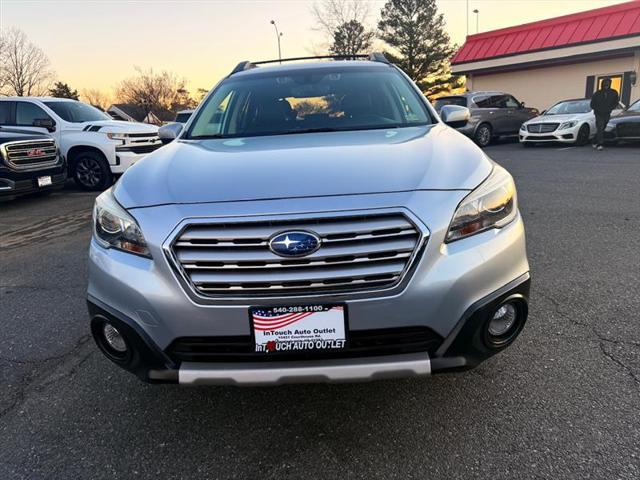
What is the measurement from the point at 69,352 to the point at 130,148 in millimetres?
7588

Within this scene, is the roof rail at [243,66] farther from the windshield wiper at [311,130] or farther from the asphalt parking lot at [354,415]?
the asphalt parking lot at [354,415]

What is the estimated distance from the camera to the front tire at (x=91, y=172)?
9789 mm

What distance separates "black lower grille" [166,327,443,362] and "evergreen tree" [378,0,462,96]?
39657 mm

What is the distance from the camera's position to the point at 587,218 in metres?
5.83

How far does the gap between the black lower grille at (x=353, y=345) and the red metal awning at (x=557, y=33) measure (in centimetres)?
2125

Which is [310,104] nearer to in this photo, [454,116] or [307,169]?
[454,116]

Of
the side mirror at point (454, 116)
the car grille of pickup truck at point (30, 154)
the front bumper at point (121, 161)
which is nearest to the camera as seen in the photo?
the side mirror at point (454, 116)

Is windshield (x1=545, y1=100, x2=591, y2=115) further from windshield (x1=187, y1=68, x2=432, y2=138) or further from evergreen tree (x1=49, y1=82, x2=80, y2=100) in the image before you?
evergreen tree (x1=49, y1=82, x2=80, y2=100)

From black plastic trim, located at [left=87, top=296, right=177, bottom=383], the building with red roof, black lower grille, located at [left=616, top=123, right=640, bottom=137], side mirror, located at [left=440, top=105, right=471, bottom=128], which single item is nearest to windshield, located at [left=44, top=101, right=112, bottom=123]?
side mirror, located at [left=440, top=105, right=471, bottom=128]

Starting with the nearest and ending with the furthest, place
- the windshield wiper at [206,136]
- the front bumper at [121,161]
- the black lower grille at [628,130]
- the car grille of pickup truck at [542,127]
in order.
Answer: the windshield wiper at [206,136] → the front bumper at [121,161] → the black lower grille at [628,130] → the car grille of pickup truck at [542,127]

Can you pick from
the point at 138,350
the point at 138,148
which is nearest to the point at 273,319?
the point at 138,350

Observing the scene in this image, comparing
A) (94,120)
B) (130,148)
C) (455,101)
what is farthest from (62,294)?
(455,101)

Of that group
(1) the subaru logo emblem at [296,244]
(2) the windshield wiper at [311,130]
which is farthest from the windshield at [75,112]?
(1) the subaru logo emblem at [296,244]

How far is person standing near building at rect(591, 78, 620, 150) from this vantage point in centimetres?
1254
